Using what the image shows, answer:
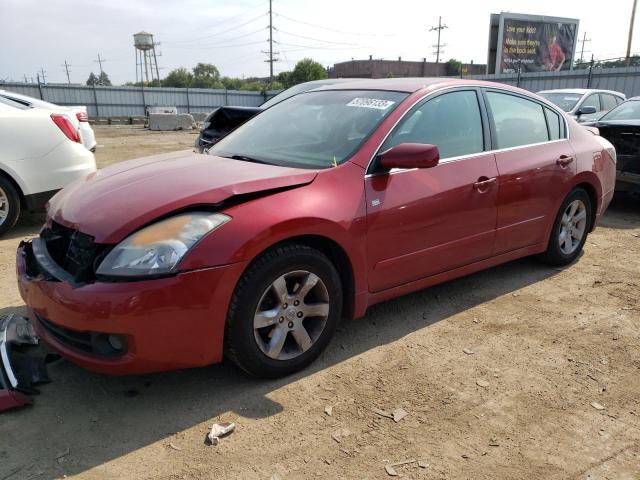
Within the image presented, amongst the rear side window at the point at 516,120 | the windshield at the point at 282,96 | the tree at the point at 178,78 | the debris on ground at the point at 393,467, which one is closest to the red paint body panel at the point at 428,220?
the rear side window at the point at 516,120

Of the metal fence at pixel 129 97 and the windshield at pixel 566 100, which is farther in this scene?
the metal fence at pixel 129 97

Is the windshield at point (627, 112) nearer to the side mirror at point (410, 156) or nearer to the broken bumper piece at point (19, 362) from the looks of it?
the side mirror at point (410, 156)

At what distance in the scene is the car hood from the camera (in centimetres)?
258

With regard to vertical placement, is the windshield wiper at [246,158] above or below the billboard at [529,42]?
below

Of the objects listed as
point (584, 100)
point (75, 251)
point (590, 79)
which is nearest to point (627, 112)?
point (584, 100)

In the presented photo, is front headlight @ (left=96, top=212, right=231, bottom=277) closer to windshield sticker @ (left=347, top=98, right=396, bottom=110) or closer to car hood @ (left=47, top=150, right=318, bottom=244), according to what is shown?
car hood @ (left=47, top=150, right=318, bottom=244)

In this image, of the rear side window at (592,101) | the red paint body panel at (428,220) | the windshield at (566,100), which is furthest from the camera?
the rear side window at (592,101)

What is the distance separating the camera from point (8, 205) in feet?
18.1

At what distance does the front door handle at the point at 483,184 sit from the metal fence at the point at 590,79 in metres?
20.3

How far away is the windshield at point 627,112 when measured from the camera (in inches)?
287

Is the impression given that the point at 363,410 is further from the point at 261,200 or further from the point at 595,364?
the point at 595,364

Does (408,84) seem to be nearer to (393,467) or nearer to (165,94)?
(393,467)

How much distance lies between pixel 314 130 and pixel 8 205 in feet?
12.6

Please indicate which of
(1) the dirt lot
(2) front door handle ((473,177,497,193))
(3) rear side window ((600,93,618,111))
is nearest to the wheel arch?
(1) the dirt lot
